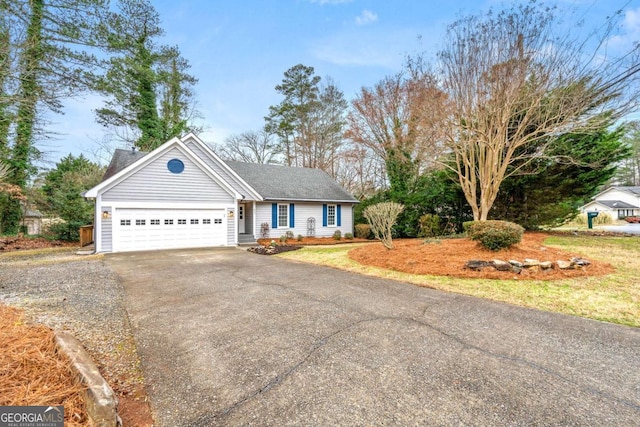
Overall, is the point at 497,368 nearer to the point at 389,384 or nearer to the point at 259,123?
the point at 389,384

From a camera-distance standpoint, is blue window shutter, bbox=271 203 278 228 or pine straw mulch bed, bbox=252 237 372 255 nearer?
pine straw mulch bed, bbox=252 237 372 255

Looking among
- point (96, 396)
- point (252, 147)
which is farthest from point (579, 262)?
point (252, 147)

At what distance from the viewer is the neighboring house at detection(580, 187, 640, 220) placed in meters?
31.9

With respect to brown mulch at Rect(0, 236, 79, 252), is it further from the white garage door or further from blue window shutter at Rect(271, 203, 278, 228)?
blue window shutter at Rect(271, 203, 278, 228)

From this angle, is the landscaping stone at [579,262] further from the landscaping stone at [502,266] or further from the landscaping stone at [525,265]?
the landscaping stone at [502,266]

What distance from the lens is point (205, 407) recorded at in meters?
2.21

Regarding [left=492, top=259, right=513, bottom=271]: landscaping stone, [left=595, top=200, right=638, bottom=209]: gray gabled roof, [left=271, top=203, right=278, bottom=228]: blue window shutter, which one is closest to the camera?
[left=492, top=259, right=513, bottom=271]: landscaping stone

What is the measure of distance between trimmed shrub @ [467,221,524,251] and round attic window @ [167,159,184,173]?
39.5 ft

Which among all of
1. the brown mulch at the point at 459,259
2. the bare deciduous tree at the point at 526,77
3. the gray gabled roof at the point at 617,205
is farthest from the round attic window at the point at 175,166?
the gray gabled roof at the point at 617,205

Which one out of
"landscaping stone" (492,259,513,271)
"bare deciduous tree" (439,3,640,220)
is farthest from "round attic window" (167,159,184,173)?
"landscaping stone" (492,259,513,271)

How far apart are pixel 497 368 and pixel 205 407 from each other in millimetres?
2691

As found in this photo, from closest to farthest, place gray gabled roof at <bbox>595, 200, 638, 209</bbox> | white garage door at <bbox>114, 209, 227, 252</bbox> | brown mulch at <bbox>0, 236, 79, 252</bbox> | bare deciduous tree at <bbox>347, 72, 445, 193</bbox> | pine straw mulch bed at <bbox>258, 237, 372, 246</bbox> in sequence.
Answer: white garage door at <bbox>114, 209, 227, 252</bbox> < brown mulch at <bbox>0, 236, 79, 252</bbox> < pine straw mulch bed at <bbox>258, 237, 372, 246</bbox> < bare deciduous tree at <bbox>347, 72, 445, 193</bbox> < gray gabled roof at <bbox>595, 200, 638, 209</bbox>

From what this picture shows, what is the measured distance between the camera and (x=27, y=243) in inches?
552

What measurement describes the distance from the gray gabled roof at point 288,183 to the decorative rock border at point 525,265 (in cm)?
1099
